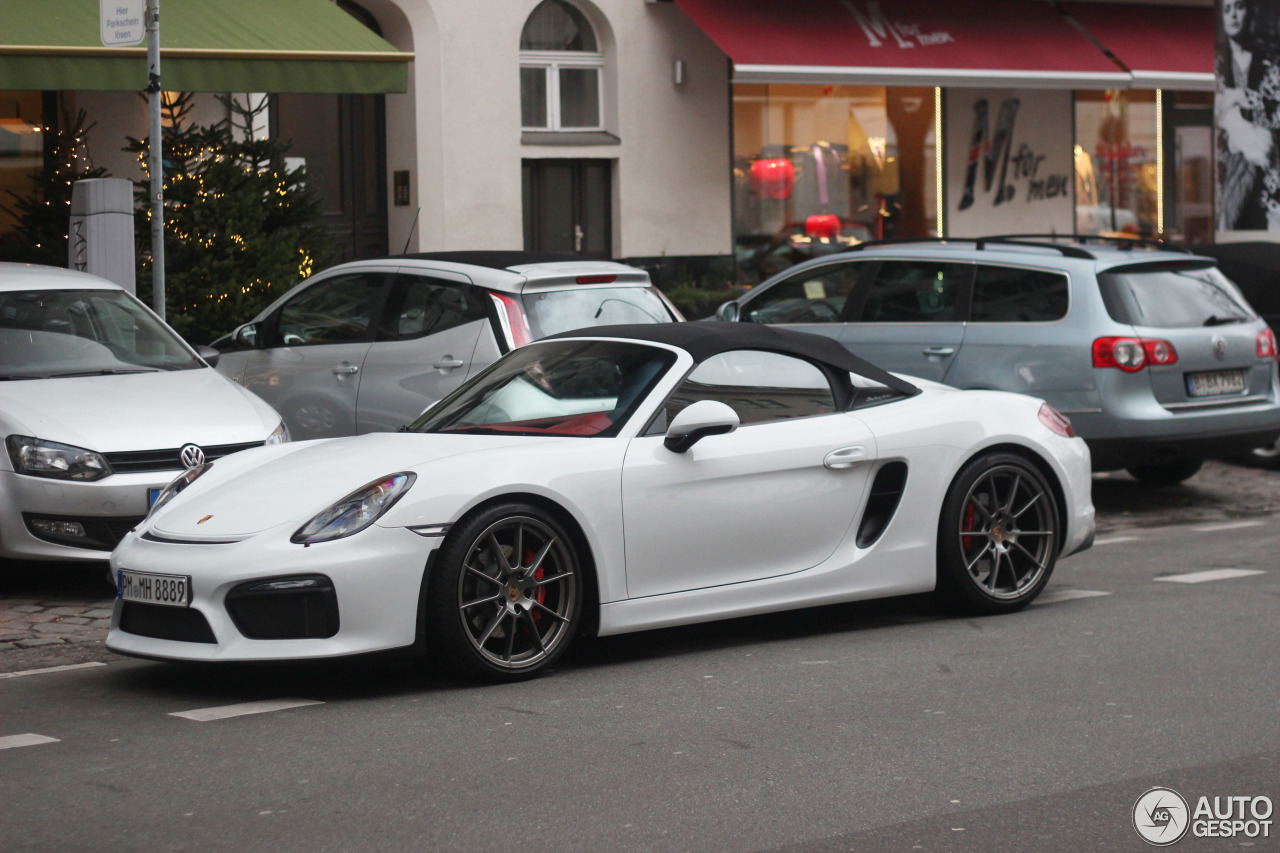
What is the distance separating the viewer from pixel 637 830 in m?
4.61

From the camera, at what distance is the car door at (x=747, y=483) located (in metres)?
6.65

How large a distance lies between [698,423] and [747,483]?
432mm

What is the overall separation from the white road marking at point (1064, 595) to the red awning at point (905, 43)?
11.1 meters

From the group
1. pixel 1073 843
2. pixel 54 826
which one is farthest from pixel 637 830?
pixel 54 826

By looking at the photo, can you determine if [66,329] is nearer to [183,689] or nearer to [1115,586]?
[183,689]

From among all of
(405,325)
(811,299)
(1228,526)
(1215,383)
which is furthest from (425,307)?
(1228,526)

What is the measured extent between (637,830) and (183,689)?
2.47 metres

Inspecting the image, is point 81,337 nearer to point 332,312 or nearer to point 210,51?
point 332,312

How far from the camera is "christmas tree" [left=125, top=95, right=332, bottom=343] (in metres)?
14.0

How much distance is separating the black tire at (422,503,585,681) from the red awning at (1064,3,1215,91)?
56.9ft

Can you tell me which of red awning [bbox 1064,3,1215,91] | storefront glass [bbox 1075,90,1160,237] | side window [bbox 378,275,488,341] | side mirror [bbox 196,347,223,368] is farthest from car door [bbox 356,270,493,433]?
storefront glass [bbox 1075,90,1160,237]

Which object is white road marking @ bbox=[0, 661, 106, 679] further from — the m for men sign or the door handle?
the m for men sign

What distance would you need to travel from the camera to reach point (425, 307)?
1005cm

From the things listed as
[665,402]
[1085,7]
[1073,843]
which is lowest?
Result: [1073,843]
